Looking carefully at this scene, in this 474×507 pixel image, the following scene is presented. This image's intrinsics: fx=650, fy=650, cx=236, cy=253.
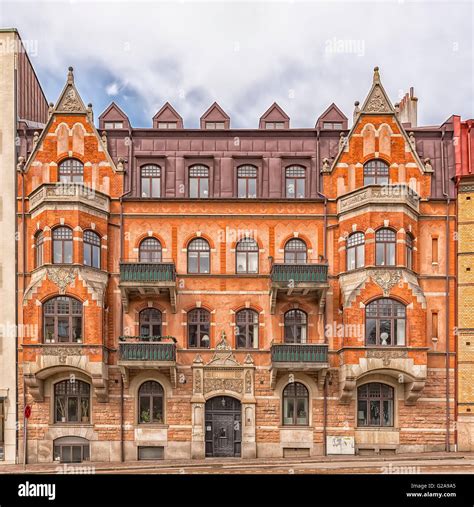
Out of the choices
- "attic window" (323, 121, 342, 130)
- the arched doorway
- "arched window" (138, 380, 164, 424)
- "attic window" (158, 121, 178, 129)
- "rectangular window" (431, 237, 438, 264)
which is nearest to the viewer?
the arched doorway

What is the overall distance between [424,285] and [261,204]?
9.16 meters

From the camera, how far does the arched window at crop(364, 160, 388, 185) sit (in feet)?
109

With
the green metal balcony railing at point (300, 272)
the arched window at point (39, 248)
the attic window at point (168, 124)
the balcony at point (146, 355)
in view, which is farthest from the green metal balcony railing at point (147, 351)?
the attic window at point (168, 124)

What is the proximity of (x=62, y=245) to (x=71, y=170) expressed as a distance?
13.8ft

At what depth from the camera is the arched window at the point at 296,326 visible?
3262 centimetres

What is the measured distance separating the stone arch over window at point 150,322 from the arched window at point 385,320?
10218 millimetres

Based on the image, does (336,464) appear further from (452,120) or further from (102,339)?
(452,120)

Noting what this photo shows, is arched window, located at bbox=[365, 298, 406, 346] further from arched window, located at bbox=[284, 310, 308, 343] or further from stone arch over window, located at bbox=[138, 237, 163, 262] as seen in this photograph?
stone arch over window, located at bbox=[138, 237, 163, 262]

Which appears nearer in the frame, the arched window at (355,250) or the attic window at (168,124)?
the arched window at (355,250)

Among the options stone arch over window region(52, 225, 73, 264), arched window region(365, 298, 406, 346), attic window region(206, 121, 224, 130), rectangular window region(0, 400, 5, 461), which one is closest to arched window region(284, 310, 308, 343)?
arched window region(365, 298, 406, 346)

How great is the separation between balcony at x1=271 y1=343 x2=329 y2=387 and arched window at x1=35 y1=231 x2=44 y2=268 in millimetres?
12157

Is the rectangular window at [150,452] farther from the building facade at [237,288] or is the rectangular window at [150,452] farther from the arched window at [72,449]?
the arched window at [72,449]

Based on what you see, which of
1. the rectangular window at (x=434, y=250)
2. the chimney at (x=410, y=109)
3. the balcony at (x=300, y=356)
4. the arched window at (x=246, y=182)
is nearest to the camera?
the balcony at (x=300, y=356)

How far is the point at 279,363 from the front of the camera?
30.9 m
